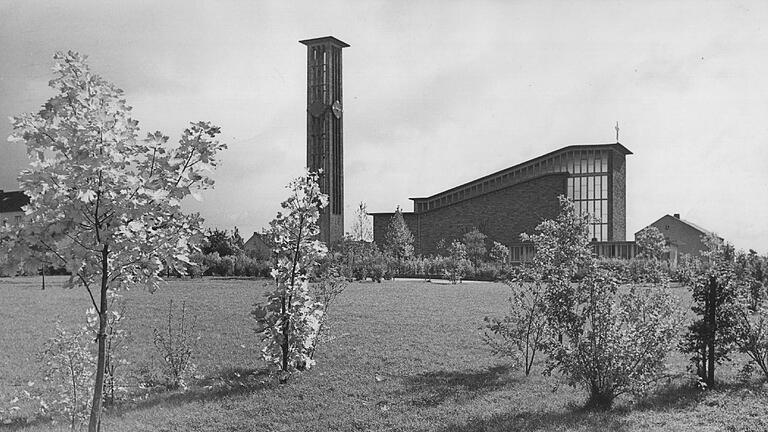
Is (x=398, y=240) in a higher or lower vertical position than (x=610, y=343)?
higher

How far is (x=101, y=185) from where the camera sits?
20.8 feet

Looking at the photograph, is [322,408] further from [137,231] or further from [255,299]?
[255,299]

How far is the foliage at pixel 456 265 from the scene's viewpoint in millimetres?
37219

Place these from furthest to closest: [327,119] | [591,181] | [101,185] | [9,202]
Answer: [591,181] → [327,119] → [9,202] → [101,185]

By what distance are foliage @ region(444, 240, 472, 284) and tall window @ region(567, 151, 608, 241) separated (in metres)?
13.5

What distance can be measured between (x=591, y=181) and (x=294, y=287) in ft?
169

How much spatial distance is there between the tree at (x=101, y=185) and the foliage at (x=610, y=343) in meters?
5.24

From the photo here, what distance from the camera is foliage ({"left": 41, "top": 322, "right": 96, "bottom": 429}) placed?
28.6 ft

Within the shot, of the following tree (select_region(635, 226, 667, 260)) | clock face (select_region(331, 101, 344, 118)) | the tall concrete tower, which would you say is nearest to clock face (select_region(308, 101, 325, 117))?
the tall concrete tower

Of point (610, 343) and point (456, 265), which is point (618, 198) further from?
point (610, 343)

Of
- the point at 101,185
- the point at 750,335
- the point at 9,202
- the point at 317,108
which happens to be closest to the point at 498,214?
the point at 317,108

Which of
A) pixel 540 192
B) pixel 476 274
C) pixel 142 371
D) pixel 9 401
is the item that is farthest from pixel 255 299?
pixel 540 192

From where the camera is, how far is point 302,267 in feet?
37.4

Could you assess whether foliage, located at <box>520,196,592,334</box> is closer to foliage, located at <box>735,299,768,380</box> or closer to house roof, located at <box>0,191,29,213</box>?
foliage, located at <box>735,299,768,380</box>
